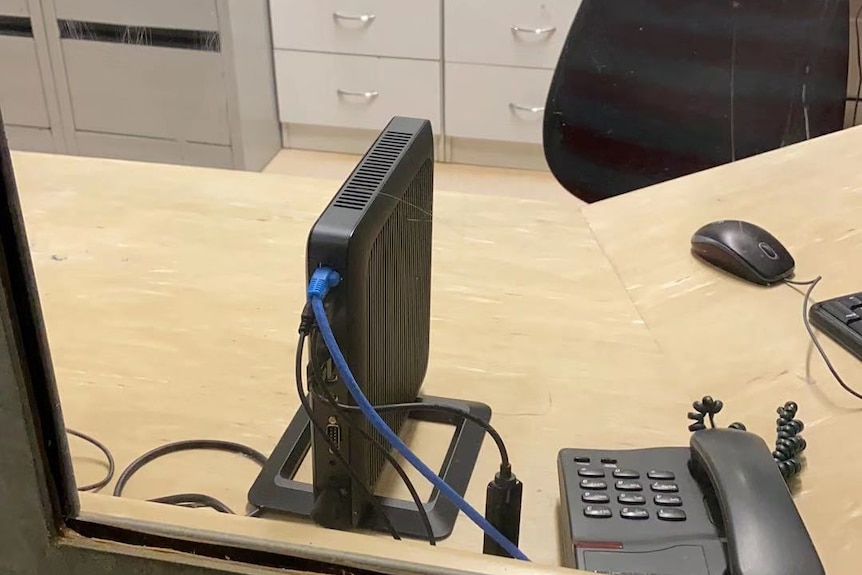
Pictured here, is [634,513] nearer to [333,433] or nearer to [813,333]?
[333,433]

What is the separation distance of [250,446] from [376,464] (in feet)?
0.42

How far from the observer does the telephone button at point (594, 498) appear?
0.68 metres

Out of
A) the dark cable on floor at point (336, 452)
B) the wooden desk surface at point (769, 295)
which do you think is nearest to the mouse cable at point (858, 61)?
the wooden desk surface at point (769, 295)

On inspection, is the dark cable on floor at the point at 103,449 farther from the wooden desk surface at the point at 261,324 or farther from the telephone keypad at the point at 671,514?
the telephone keypad at the point at 671,514

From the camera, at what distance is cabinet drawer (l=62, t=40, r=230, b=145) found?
8.43 feet

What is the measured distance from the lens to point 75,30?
255 centimetres

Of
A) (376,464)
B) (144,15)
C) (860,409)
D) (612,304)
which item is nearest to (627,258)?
(612,304)

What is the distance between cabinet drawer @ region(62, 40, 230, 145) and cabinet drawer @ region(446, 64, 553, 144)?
0.61 metres

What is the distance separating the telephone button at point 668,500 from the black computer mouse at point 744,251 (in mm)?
400

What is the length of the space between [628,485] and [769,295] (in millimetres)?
386

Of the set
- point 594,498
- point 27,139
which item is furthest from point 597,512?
point 27,139

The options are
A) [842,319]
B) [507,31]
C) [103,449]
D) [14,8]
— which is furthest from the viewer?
[507,31]

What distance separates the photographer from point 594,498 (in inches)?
26.9

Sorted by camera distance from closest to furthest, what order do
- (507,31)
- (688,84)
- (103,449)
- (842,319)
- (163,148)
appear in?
(103,449)
(842,319)
(688,84)
(507,31)
(163,148)
